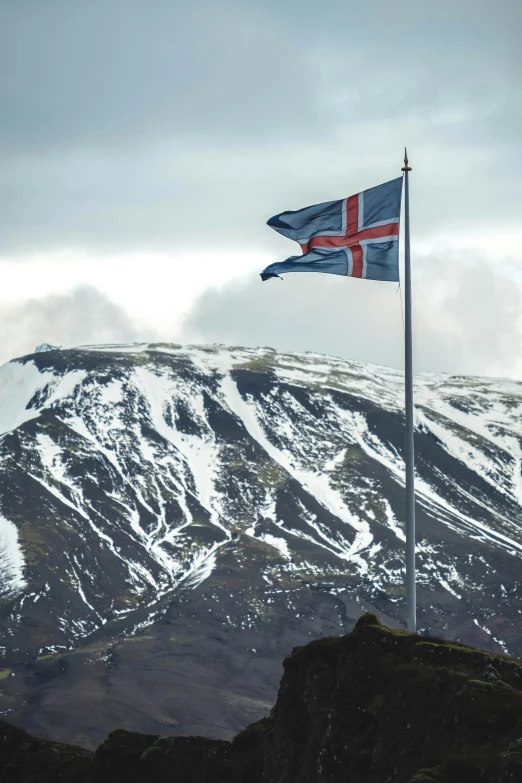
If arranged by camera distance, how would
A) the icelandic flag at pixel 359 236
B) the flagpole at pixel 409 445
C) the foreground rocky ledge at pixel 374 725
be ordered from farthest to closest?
the icelandic flag at pixel 359 236
the flagpole at pixel 409 445
the foreground rocky ledge at pixel 374 725

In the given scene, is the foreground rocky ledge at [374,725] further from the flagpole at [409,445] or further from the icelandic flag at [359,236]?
the icelandic flag at [359,236]

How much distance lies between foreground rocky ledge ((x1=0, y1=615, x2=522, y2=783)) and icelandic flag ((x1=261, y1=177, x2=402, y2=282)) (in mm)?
15929

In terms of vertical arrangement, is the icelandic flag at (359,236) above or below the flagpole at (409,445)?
above

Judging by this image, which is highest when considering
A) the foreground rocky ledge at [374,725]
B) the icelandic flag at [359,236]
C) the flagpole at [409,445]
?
the icelandic flag at [359,236]

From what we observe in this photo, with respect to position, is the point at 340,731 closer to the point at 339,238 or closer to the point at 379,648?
the point at 379,648

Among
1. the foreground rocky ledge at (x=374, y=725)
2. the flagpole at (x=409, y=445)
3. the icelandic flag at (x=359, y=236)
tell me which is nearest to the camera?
the foreground rocky ledge at (x=374, y=725)

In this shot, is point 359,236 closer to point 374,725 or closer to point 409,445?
point 409,445

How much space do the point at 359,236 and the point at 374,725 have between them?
20.6 metres

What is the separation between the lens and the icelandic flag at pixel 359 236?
2104 inches

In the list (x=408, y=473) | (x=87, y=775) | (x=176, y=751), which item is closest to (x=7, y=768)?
(x=87, y=775)

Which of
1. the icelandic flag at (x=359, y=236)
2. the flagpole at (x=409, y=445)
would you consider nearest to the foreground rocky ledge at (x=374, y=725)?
the flagpole at (x=409, y=445)

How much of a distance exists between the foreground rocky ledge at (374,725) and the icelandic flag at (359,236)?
52.3ft

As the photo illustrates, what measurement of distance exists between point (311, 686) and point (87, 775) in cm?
2089

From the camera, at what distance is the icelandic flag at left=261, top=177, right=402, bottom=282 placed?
53.4 metres
